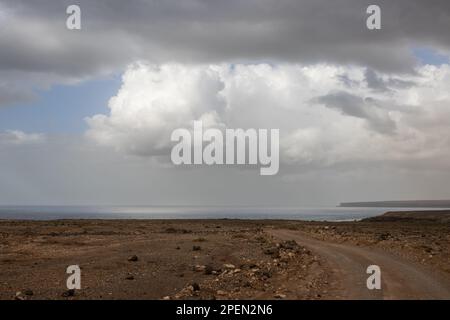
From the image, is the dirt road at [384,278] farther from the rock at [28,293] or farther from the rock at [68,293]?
the rock at [28,293]

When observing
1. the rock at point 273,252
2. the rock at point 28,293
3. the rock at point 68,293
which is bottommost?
the rock at point 273,252

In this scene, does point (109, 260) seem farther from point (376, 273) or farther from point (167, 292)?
point (376, 273)

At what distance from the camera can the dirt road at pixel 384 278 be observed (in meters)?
17.4

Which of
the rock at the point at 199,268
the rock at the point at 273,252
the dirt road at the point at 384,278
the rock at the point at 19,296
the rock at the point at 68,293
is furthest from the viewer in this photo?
the rock at the point at 273,252

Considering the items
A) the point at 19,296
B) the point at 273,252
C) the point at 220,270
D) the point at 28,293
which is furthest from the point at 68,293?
the point at 273,252

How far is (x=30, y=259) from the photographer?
1134 inches

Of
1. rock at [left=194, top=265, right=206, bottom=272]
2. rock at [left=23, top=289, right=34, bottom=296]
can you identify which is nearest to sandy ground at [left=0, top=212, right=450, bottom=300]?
rock at [left=23, top=289, right=34, bottom=296]

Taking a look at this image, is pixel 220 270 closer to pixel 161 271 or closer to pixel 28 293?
pixel 161 271

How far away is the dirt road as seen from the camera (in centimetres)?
1741

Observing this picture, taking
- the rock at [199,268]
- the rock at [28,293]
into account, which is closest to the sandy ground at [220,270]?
the rock at [28,293]

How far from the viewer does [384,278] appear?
Result: 2095 cm

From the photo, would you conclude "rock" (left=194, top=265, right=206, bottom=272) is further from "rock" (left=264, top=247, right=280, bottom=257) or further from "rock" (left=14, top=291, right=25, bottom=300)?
"rock" (left=14, top=291, right=25, bottom=300)

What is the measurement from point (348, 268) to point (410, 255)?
8.06m
